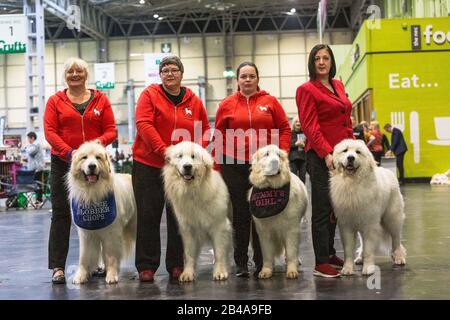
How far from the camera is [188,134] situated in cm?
488

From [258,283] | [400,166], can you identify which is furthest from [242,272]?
[400,166]

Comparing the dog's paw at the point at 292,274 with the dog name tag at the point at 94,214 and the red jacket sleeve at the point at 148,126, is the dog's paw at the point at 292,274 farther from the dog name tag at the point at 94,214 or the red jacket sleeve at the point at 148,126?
the dog name tag at the point at 94,214

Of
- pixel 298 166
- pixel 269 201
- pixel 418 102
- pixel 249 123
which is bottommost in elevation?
pixel 269 201

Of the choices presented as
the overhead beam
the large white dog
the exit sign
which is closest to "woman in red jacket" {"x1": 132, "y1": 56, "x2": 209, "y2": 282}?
the large white dog

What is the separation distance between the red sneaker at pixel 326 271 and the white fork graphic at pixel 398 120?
11691 mm

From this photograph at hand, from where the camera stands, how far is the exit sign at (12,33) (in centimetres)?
1571

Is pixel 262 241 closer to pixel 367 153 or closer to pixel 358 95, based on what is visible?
pixel 367 153

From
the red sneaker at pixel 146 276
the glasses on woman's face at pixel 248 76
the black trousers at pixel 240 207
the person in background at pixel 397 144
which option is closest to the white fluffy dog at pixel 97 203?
the red sneaker at pixel 146 276

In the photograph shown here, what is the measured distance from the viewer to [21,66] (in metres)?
33.0

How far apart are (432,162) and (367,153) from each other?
39.0ft

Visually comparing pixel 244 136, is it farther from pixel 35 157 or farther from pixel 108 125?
pixel 35 157

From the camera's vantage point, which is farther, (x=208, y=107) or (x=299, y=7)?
(x=208, y=107)

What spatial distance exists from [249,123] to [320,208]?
927 mm

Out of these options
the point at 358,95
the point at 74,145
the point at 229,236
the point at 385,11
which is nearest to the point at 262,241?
the point at 229,236
